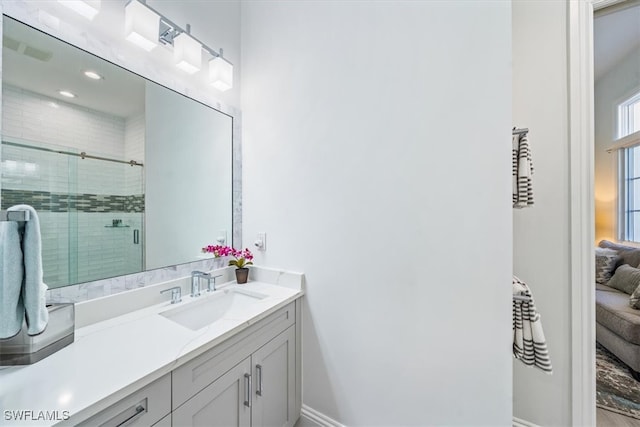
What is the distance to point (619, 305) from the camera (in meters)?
1.27

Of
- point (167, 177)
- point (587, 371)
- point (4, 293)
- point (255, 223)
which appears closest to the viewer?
point (4, 293)

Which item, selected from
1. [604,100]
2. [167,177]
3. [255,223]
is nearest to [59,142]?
[167,177]

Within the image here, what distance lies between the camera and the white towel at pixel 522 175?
1025 millimetres

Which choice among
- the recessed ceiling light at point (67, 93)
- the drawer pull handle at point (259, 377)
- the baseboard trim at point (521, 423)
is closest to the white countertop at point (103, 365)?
the drawer pull handle at point (259, 377)

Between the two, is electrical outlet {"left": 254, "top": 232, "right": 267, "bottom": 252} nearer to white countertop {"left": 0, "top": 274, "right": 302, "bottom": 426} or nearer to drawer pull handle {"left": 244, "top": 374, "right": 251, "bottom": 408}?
white countertop {"left": 0, "top": 274, "right": 302, "bottom": 426}

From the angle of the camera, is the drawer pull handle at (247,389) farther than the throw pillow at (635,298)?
No

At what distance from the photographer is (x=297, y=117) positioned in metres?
1.49

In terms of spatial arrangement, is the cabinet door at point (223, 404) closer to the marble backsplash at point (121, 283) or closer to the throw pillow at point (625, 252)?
the marble backsplash at point (121, 283)

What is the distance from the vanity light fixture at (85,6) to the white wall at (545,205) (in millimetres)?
2003

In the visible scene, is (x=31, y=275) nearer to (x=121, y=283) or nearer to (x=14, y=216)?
(x=14, y=216)

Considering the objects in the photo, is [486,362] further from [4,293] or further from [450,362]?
[4,293]

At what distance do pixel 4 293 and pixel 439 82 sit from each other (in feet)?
5.45

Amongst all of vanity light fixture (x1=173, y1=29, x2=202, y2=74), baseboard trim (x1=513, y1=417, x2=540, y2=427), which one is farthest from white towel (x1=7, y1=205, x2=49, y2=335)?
baseboard trim (x1=513, y1=417, x2=540, y2=427)

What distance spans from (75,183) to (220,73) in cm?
99
